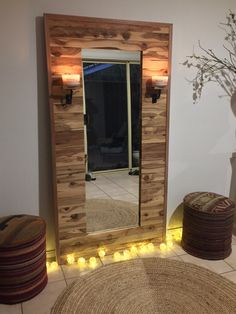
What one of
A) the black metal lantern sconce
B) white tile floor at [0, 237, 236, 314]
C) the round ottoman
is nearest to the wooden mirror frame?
the black metal lantern sconce

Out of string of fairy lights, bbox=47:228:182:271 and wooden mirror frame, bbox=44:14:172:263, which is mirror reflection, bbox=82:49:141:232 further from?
string of fairy lights, bbox=47:228:182:271

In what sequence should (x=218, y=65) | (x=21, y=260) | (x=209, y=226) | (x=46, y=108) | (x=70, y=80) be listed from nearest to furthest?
(x=21, y=260), (x=70, y=80), (x=46, y=108), (x=209, y=226), (x=218, y=65)

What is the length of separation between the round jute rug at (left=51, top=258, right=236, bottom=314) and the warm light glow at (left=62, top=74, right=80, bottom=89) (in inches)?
54.7

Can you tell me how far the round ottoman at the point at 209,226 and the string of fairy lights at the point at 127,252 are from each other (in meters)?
0.23

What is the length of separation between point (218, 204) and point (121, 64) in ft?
4.50

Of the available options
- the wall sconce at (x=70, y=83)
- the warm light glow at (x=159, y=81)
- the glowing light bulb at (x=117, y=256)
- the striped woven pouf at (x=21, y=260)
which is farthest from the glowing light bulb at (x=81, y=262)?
the warm light glow at (x=159, y=81)

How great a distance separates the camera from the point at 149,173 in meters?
2.48

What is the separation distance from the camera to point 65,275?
2201mm

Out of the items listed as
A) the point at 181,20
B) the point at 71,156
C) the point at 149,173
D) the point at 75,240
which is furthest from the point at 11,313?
the point at 181,20

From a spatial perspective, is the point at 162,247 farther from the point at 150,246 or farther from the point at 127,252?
the point at 127,252

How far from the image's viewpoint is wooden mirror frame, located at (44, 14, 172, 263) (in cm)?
205

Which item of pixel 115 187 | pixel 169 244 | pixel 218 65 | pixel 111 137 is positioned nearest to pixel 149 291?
pixel 169 244

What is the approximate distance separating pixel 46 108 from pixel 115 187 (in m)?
0.85

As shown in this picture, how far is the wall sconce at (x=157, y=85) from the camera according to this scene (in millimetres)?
2266
